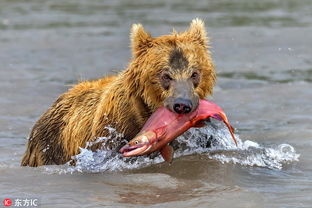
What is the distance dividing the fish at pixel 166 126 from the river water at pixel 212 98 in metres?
0.42

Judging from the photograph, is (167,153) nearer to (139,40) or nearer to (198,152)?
(198,152)

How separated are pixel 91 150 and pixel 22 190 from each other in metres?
0.67

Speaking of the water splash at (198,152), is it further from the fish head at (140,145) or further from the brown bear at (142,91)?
the fish head at (140,145)

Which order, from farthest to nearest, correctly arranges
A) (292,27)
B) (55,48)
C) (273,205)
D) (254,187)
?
(292,27) → (55,48) → (254,187) → (273,205)

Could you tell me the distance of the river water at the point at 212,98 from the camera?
21.2 ft

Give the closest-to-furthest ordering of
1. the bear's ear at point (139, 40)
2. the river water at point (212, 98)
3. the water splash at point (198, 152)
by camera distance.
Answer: the river water at point (212, 98) → the bear's ear at point (139, 40) → the water splash at point (198, 152)

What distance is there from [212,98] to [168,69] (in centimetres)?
478

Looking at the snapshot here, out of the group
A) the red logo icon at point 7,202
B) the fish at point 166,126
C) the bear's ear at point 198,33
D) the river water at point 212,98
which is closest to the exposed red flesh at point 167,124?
the fish at point 166,126

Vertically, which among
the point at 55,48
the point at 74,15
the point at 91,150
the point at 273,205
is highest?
the point at 74,15

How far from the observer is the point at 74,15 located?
19.2 meters

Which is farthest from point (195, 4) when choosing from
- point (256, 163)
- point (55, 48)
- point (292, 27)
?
point (256, 163)

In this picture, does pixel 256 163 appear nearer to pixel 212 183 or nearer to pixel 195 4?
pixel 212 183

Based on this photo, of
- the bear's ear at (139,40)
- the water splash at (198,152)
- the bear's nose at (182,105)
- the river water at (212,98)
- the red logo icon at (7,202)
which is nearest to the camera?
the bear's nose at (182,105)

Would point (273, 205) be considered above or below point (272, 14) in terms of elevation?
below
